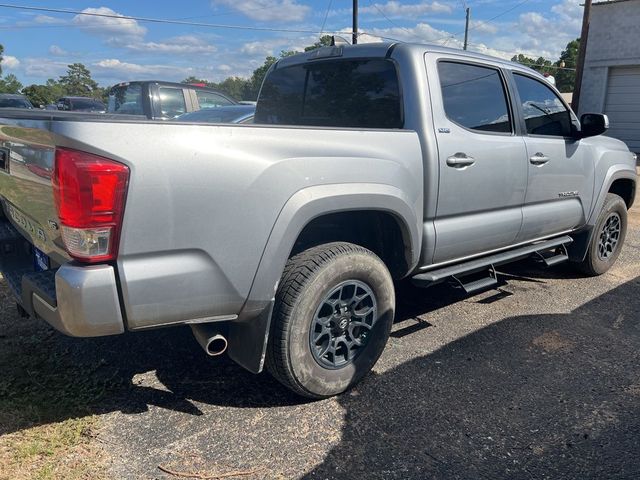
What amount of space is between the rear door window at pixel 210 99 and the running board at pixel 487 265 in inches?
266

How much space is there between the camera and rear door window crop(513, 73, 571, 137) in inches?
170

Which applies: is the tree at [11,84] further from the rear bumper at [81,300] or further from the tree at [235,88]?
the rear bumper at [81,300]

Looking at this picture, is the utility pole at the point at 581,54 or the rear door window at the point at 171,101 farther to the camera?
the utility pole at the point at 581,54

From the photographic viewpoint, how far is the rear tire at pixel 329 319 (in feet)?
9.10

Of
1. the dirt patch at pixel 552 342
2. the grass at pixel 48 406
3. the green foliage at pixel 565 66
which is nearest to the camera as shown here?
the grass at pixel 48 406

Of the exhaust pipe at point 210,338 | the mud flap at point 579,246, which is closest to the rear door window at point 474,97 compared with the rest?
the mud flap at point 579,246

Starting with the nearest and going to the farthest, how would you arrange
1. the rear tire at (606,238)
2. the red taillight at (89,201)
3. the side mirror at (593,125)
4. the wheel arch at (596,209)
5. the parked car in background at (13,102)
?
1. the red taillight at (89,201)
2. the side mirror at (593,125)
3. the wheel arch at (596,209)
4. the rear tire at (606,238)
5. the parked car in background at (13,102)

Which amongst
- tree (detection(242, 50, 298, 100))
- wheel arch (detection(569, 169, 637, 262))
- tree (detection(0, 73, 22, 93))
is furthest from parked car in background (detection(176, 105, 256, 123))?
tree (detection(0, 73, 22, 93))

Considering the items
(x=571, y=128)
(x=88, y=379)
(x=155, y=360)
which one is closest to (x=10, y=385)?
(x=88, y=379)

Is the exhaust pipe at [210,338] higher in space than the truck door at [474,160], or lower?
lower

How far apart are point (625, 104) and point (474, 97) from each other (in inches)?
651

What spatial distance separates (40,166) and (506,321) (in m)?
3.44

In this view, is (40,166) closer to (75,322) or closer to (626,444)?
(75,322)

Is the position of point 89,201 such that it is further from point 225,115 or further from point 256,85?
point 256,85
